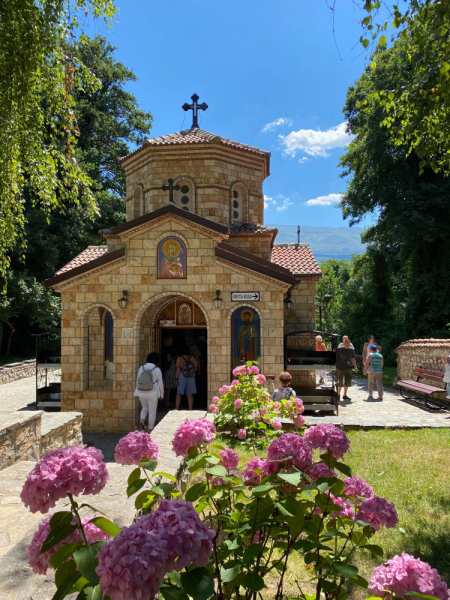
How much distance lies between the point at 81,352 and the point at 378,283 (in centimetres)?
2240

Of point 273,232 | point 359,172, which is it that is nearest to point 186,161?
point 273,232

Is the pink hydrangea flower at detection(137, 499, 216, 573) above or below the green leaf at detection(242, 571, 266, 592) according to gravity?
above

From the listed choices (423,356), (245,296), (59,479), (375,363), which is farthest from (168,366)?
(59,479)

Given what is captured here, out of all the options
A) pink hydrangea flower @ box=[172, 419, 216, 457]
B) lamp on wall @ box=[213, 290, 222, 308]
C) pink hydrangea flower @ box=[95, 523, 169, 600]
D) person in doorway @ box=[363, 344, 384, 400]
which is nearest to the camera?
pink hydrangea flower @ box=[95, 523, 169, 600]

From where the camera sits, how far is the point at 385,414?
10281 millimetres

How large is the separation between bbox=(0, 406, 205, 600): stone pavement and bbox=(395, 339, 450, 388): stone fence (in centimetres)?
1004

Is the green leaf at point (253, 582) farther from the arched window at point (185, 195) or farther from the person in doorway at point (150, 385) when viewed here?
the arched window at point (185, 195)

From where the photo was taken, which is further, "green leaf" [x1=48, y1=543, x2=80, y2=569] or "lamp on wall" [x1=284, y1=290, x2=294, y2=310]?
"lamp on wall" [x1=284, y1=290, x2=294, y2=310]

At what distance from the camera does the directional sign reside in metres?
10.2

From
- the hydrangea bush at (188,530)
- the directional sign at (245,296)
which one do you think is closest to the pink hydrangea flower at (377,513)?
the hydrangea bush at (188,530)

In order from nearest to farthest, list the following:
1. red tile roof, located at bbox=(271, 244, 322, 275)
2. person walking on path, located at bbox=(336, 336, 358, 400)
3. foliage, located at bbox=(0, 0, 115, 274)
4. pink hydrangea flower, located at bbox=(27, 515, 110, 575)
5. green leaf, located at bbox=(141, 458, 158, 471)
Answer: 1. pink hydrangea flower, located at bbox=(27, 515, 110, 575)
2. green leaf, located at bbox=(141, 458, 158, 471)
3. foliage, located at bbox=(0, 0, 115, 274)
4. person walking on path, located at bbox=(336, 336, 358, 400)
5. red tile roof, located at bbox=(271, 244, 322, 275)

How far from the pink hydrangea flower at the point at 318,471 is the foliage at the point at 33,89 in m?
5.71

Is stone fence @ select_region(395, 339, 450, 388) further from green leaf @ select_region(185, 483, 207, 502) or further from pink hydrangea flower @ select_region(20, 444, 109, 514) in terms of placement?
pink hydrangea flower @ select_region(20, 444, 109, 514)

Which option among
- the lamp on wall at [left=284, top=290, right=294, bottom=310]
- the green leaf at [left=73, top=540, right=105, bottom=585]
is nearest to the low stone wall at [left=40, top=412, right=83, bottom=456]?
the green leaf at [left=73, top=540, right=105, bottom=585]
